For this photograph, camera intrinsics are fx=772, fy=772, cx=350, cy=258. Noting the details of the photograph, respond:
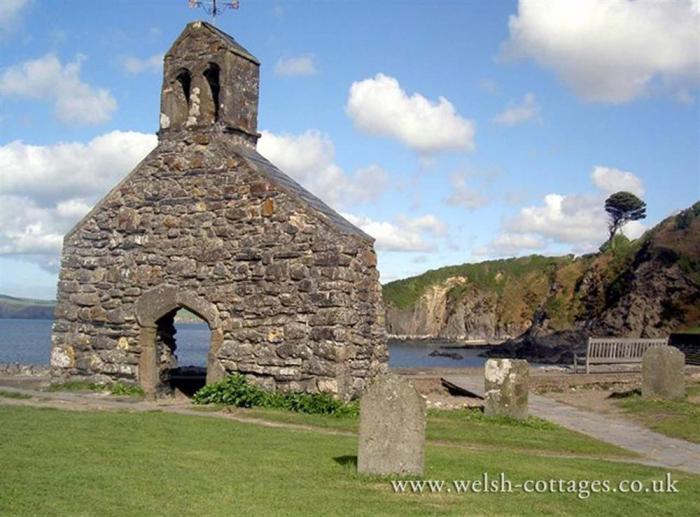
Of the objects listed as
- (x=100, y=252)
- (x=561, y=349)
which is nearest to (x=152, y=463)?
(x=100, y=252)

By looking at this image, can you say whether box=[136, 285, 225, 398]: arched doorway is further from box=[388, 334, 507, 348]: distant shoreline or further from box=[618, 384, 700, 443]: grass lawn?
box=[388, 334, 507, 348]: distant shoreline

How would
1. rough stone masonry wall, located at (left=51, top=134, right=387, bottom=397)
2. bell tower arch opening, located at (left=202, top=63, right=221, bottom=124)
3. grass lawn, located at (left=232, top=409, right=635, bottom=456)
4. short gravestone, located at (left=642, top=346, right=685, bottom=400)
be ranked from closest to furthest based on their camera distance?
grass lawn, located at (left=232, top=409, right=635, bottom=456), rough stone masonry wall, located at (left=51, top=134, right=387, bottom=397), bell tower arch opening, located at (left=202, top=63, right=221, bottom=124), short gravestone, located at (left=642, top=346, right=685, bottom=400)

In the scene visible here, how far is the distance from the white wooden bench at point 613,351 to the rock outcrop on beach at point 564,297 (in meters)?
34.1

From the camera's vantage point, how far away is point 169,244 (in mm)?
16062

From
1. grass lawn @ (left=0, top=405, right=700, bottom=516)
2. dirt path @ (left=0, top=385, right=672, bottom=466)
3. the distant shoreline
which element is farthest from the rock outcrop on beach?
grass lawn @ (left=0, top=405, right=700, bottom=516)

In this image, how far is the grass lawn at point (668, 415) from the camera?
544 inches

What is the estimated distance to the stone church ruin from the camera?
14516mm

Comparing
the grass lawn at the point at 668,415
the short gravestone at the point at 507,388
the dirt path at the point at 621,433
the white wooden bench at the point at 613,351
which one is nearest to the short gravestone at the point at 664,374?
the grass lawn at the point at 668,415

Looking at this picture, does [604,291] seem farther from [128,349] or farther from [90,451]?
[90,451]

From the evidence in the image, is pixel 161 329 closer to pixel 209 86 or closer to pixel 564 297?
pixel 209 86

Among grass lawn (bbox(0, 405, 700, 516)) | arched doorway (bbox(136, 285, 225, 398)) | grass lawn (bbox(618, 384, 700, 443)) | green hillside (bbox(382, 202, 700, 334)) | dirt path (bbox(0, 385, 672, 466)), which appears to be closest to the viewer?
grass lawn (bbox(0, 405, 700, 516))

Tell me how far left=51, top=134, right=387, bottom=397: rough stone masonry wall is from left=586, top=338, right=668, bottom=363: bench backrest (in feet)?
37.4

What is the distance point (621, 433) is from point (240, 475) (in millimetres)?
8181

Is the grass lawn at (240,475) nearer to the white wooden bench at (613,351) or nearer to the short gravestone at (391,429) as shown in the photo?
the short gravestone at (391,429)
